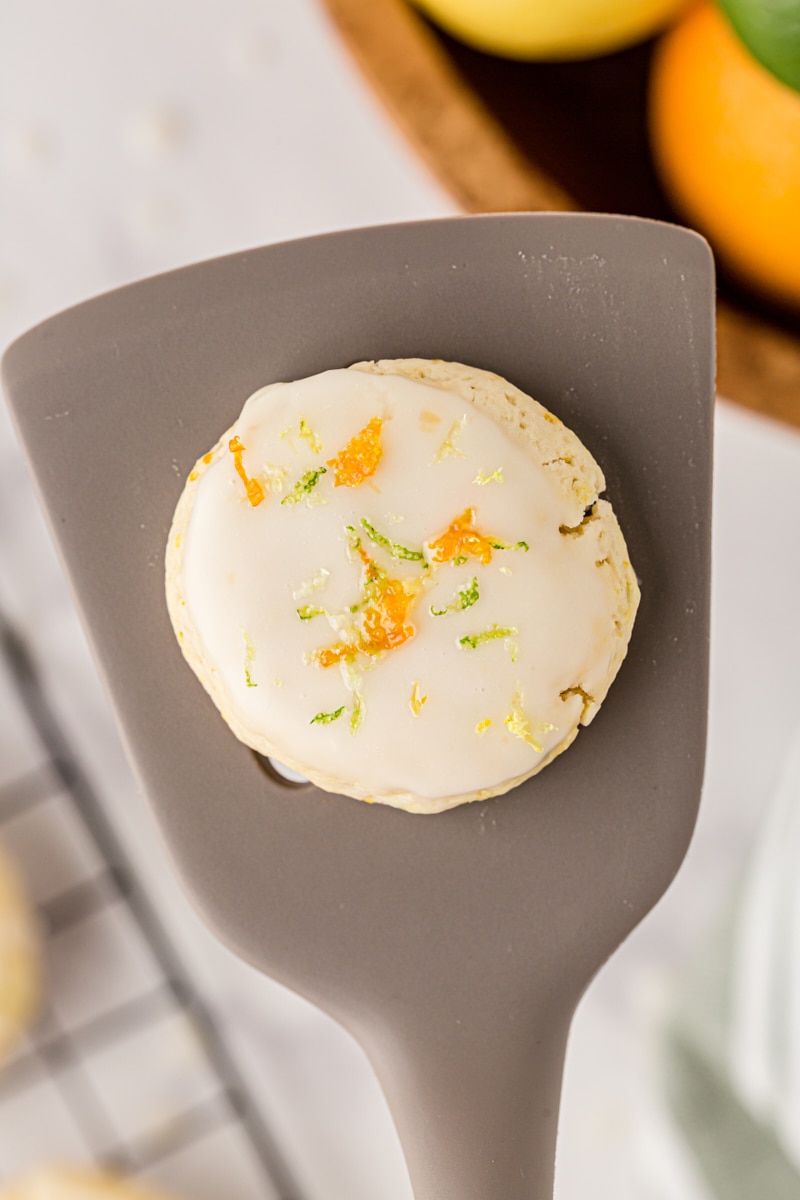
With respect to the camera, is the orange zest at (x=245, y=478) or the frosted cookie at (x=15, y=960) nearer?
the orange zest at (x=245, y=478)

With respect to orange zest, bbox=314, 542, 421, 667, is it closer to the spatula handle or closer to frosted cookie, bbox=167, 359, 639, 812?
frosted cookie, bbox=167, 359, 639, 812

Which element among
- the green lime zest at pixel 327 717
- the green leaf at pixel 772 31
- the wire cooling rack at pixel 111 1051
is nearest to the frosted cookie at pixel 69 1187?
the wire cooling rack at pixel 111 1051

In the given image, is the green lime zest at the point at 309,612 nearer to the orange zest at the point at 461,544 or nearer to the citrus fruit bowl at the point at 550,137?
the orange zest at the point at 461,544

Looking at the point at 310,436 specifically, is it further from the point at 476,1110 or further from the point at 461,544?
the point at 476,1110

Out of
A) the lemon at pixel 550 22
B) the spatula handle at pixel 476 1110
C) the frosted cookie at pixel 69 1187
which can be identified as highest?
the lemon at pixel 550 22

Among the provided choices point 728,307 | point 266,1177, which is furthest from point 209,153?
point 266,1177

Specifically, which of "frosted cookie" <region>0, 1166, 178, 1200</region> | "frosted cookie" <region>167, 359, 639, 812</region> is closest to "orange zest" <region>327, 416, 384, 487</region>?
"frosted cookie" <region>167, 359, 639, 812</region>
